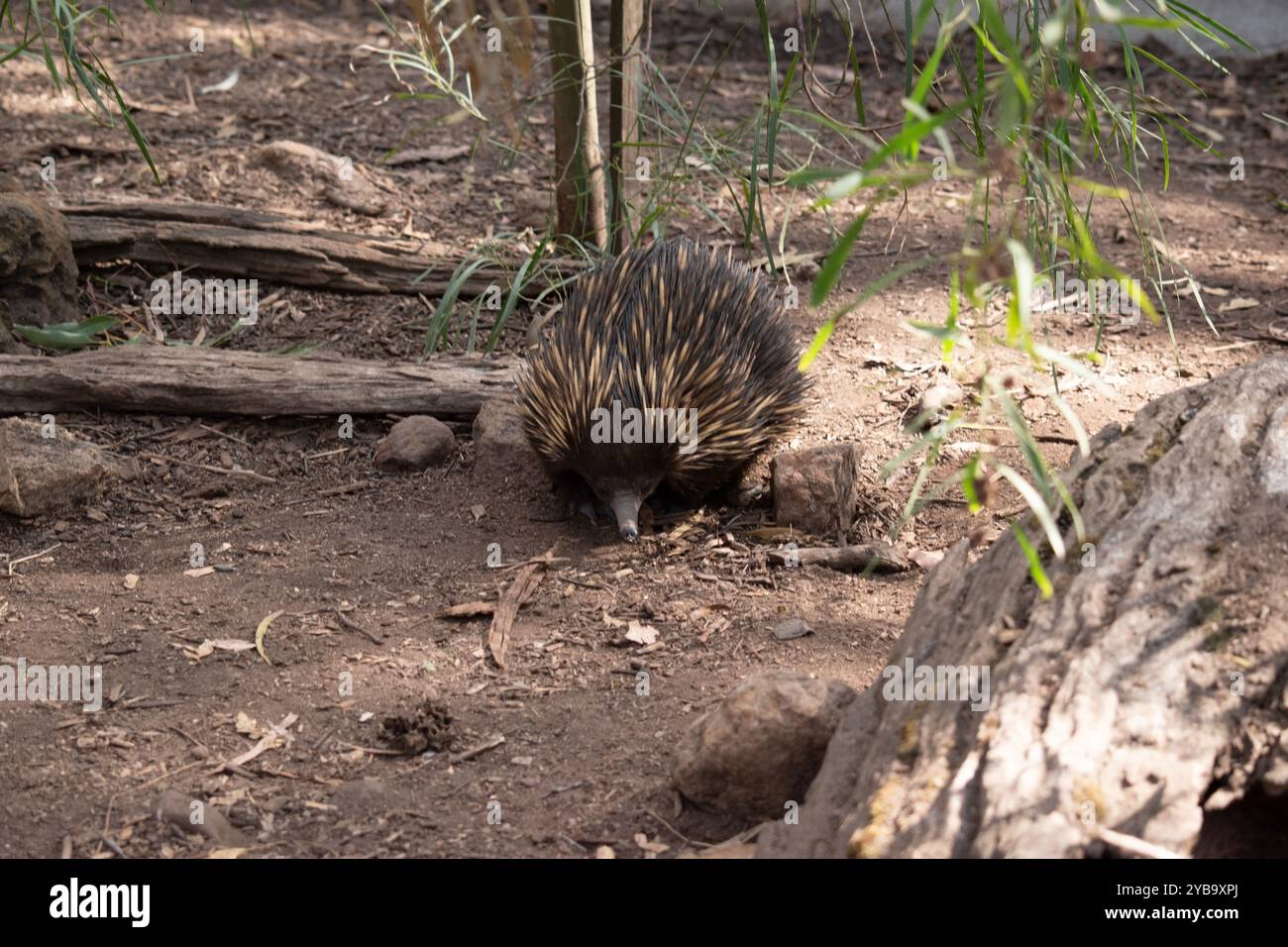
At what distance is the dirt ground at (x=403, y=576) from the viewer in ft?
7.99

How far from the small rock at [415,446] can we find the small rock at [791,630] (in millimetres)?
1333

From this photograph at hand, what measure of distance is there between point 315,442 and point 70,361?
759mm

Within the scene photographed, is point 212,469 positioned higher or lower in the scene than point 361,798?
higher

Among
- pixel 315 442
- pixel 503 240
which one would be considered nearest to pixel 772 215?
pixel 503 240

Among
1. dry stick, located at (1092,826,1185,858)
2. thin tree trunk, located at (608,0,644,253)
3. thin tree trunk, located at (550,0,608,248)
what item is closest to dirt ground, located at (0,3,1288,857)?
thin tree trunk, located at (608,0,644,253)

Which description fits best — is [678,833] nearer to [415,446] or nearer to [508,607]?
[508,607]

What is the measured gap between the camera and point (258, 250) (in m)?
4.53

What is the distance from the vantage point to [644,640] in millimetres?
3039

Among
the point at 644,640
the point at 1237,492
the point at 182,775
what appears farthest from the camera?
the point at 644,640

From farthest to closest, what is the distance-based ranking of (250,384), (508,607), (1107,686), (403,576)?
(250,384) → (403,576) → (508,607) → (1107,686)

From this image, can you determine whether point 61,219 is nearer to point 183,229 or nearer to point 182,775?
point 183,229

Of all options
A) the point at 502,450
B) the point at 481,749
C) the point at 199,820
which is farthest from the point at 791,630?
the point at 199,820

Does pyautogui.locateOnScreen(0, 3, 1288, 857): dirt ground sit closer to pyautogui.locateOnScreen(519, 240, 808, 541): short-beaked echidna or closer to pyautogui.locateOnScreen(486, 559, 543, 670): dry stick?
pyautogui.locateOnScreen(486, 559, 543, 670): dry stick

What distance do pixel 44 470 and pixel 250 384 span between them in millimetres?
674
